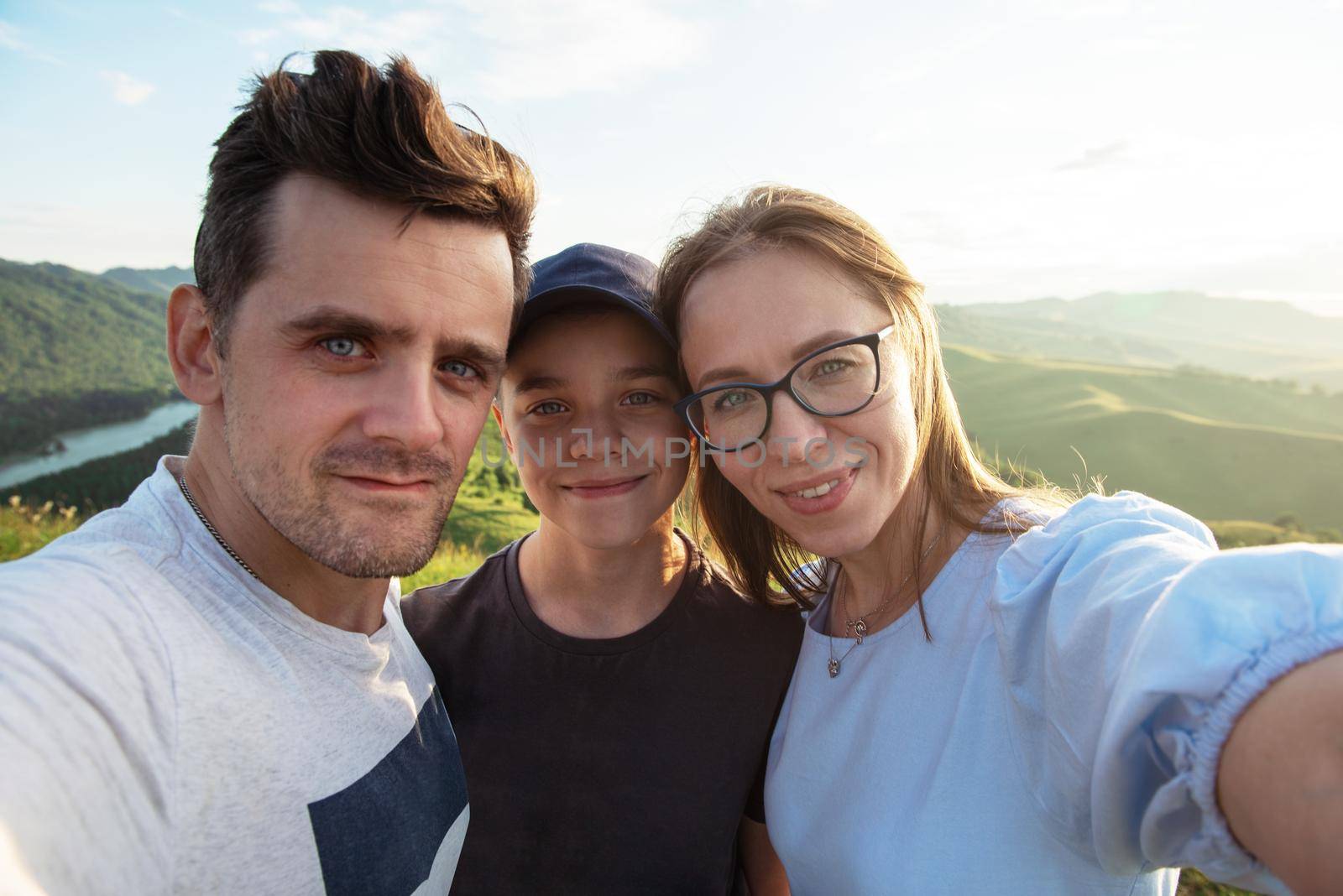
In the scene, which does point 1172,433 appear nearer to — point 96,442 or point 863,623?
point 863,623

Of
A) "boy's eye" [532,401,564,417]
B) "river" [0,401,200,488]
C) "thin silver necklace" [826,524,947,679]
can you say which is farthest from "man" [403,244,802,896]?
"river" [0,401,200,488]

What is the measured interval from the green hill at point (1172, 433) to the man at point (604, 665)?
165 centimetres

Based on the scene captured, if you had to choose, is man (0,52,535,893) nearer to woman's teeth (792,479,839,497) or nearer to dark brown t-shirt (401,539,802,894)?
dark brown t-shirt (401,539,802,894)

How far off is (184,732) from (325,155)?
1318mm

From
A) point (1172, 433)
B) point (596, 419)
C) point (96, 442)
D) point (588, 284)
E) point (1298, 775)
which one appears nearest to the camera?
point (1298, 775)

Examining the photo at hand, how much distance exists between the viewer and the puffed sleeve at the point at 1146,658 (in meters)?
0.88

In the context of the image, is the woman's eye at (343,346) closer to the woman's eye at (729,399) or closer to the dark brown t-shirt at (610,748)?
the woman's eye at (729,399)

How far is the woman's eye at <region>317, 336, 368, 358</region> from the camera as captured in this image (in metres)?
1.64

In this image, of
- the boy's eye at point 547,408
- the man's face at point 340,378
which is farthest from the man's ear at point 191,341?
the boy's eye at point 547,408

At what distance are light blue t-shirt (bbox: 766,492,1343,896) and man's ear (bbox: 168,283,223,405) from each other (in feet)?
6.48

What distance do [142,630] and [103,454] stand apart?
1740cm

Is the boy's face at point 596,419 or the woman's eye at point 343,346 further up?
the woman's eye at point 343,346

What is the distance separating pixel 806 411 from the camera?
201 cm

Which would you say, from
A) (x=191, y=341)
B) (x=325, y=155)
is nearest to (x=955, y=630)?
(x=325, y=155)
